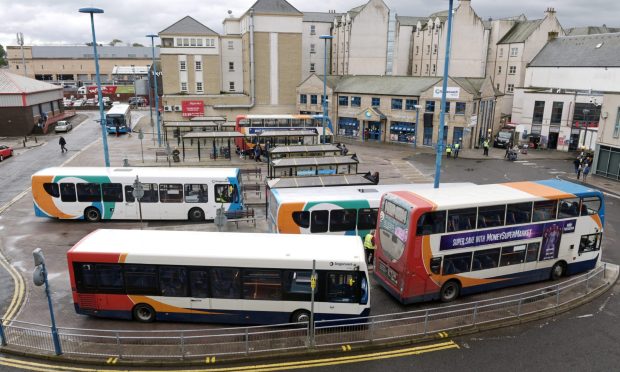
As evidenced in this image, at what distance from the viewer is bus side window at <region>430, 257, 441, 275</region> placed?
14.0m

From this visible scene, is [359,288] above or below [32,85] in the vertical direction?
below

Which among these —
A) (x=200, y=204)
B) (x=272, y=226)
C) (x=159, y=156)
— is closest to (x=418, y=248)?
(x=272, y=226)

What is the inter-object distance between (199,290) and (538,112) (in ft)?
154

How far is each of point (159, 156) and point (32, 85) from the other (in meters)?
26.5

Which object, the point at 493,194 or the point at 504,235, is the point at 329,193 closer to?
the point at 493,194

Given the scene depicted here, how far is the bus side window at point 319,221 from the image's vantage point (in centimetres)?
1761

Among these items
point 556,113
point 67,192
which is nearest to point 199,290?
point 67,192

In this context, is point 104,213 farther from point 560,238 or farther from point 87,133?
point 87,133

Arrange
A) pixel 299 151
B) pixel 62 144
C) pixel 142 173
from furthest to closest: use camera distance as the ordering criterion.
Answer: pixel 62 144, pixel 299 151, pixel 142 173

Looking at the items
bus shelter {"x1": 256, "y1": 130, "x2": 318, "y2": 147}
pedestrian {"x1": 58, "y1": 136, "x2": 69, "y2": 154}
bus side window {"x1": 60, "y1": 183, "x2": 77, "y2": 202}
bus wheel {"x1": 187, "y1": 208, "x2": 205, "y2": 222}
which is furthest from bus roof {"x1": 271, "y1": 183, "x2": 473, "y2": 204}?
pedestrian {"x1": 58, "y1": 136, "x2": 69, "y2": 154}

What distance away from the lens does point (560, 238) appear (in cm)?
1567

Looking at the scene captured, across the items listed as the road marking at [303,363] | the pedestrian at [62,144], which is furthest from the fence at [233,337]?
the pedestrian at [62,144]

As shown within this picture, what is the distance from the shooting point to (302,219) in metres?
17.5

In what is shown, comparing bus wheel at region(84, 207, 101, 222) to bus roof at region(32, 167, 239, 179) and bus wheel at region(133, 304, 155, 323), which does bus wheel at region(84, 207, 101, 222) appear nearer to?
bus roof at region(32, 167, 239, 179)
